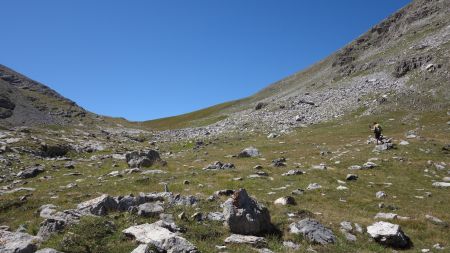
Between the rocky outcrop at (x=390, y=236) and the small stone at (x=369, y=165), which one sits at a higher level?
the small stone at (x=369, y=165)

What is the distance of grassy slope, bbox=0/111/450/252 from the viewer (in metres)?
14.4

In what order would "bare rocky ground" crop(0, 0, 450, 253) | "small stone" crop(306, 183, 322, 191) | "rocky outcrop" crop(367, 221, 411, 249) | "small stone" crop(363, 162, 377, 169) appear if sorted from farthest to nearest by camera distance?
"small stone" crop(363, 162, 377, 169), "small stone" crop(306, 183, 322, 191), "rocky outcrop" crop(367, 221, 411, 249), "bare rocky ground" crop(0, 0, 450, 253)

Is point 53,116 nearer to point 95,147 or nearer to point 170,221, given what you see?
point 95,147

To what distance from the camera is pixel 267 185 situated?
22.5 m

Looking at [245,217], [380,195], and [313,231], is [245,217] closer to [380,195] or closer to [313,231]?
[313,231]

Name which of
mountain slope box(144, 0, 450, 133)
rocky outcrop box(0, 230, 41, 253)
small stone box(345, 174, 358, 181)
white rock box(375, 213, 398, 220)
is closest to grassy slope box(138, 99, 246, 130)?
mountain slope box(144, 0, 450, 133)

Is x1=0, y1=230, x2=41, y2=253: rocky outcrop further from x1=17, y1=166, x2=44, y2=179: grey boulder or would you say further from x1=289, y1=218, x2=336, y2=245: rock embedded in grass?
x1=17, y1=166, x2=44, y2=179: grey boulder

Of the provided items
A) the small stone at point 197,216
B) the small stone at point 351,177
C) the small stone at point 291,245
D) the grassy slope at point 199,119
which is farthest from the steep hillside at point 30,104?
the small stone at point 291,245

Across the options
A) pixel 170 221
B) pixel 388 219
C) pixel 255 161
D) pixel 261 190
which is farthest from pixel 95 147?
pixel 388 219

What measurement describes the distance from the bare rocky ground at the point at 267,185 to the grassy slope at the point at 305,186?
8 cm

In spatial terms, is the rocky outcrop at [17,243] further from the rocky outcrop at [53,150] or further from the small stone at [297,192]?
the rocky outcrop at [53,150]

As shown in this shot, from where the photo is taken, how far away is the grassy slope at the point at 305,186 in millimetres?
14406

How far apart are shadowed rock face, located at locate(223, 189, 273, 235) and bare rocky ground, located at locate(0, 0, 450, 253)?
1.8 inches

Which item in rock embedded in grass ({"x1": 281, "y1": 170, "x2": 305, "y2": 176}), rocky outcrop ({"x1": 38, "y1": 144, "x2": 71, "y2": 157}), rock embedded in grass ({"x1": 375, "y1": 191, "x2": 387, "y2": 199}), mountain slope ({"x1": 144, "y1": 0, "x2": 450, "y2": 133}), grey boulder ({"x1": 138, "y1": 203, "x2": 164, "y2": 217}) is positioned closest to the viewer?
grey boulder ({"x1": 138, "y1": 203, "x2": 164, "y2": 217})
